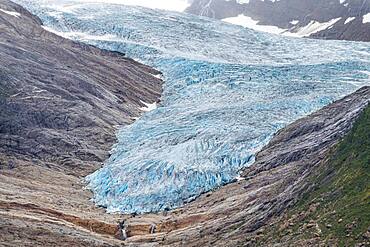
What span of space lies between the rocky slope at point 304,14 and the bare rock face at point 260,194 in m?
61.6

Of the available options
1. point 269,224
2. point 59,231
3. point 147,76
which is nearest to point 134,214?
point 59,231

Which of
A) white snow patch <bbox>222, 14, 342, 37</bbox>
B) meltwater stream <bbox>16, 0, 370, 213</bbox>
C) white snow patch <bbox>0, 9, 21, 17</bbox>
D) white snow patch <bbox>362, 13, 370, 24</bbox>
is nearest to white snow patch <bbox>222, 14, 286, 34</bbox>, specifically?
white snow patch <bbox>222, 14, 342, 37</bbox>

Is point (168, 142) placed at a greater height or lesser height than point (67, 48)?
lesser

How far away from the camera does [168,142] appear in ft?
124

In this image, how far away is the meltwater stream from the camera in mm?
33219

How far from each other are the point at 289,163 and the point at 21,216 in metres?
12.3

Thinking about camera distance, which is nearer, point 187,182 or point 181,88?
point 187,182

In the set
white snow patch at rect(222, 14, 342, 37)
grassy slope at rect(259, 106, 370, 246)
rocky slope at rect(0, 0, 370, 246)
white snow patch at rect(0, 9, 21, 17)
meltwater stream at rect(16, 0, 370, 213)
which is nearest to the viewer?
grassy slope at rect(259, 106, 370, 246)

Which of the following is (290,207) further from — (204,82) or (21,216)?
(204,82)

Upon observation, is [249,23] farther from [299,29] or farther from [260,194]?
[260,194]

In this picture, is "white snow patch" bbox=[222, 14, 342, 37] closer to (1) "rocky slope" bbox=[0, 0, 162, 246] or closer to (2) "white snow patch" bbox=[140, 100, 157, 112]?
(1) "rocky slope" bbox=[0, 0, 162, 246]

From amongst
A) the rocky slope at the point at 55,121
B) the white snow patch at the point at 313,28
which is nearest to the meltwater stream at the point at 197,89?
the rocky slope at the point at 55,121

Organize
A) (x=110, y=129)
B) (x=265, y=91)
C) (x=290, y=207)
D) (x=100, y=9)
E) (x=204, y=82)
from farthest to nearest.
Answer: (x=100, y=9) < (x=204, y=82) < (x=265, y=91) < (x=110, y=129) < (x=290, y=207)

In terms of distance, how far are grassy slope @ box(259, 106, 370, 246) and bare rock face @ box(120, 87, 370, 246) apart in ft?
2.53
